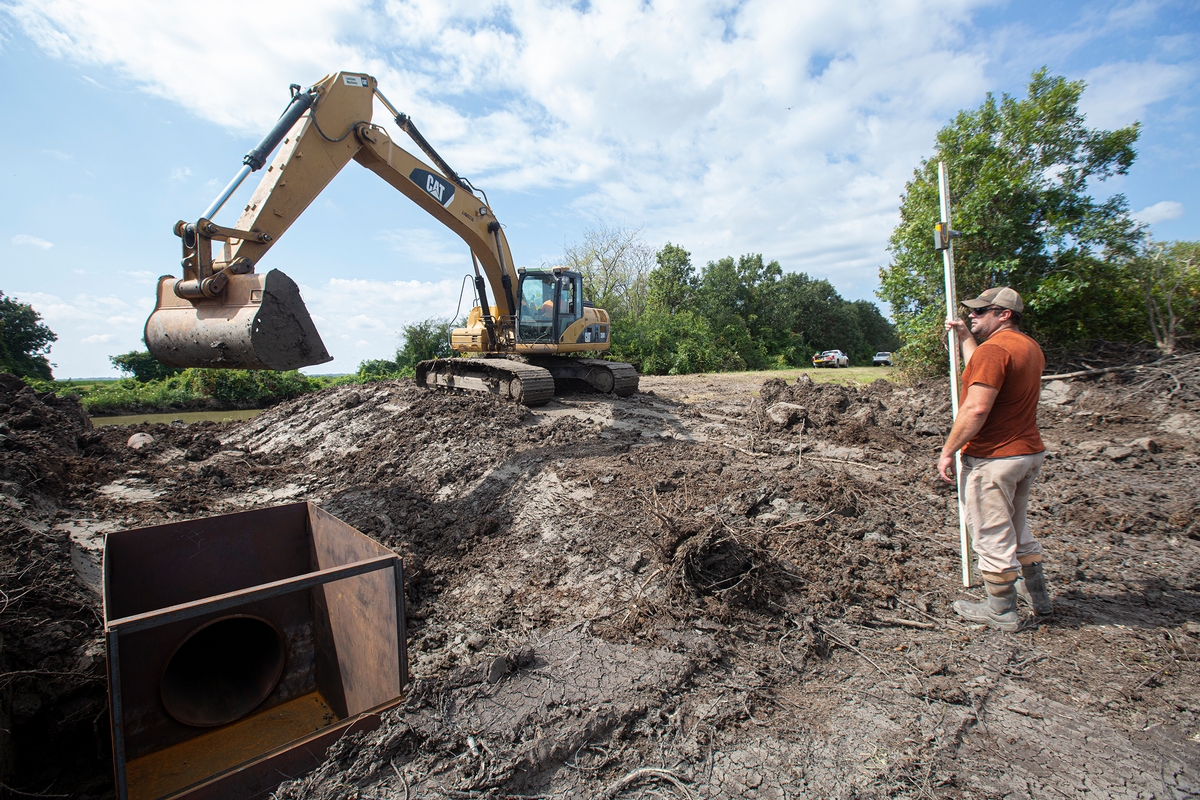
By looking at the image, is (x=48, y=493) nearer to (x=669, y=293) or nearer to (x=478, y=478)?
(x=478, y=478)

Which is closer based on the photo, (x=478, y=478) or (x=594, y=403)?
(x=478, y=478)

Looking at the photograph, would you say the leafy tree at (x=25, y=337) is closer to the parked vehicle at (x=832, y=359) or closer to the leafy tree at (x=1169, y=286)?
the leafy tree at (x=1169, y=286)

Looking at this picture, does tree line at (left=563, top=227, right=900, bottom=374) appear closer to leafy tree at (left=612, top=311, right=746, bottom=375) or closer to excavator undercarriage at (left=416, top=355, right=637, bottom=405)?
leafy tree at (left=612, top=311, right=746, bottom=375)

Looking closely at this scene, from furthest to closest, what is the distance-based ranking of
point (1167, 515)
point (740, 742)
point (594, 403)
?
1. point (594, 403)
2. point (1167, 515)
3. point (740, 742)

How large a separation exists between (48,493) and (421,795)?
23.5 feet

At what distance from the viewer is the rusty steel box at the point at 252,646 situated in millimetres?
2961

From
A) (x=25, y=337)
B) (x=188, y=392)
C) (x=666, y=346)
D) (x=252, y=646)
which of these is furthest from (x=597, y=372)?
(x=25, y=337)

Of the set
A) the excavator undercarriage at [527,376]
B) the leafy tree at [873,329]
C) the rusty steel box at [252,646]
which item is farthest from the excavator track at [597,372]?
the leafy tree at [873,329]

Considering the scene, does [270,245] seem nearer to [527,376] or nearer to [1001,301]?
[527,376]

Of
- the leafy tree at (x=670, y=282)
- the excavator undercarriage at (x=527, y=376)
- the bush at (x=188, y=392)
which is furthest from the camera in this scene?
the leafy tree at (x=670, y=282)

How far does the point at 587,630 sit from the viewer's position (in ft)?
11.3

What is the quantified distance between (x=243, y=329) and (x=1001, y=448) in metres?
5.85

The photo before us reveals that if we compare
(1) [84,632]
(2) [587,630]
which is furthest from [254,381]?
(2) [587,630]

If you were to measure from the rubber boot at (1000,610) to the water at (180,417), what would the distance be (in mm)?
17726
